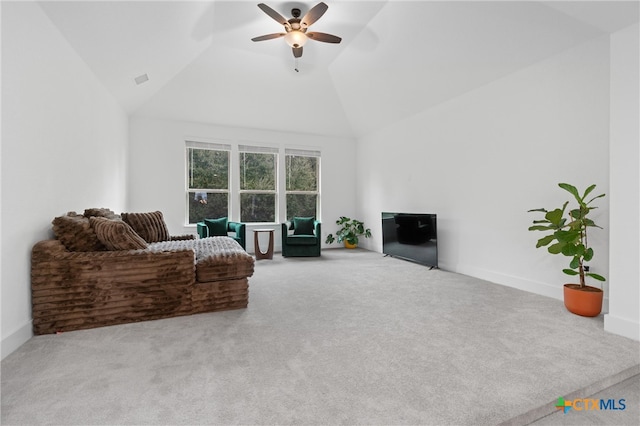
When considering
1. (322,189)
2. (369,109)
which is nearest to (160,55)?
(369,109)

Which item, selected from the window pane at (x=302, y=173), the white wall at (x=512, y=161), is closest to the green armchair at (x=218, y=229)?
the window pane at (x=302, y=173)

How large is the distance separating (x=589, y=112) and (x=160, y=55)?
16.4 ft

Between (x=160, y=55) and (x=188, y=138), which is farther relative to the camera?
(x=188, y=138)

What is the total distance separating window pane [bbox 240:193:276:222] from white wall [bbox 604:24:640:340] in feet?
18.6

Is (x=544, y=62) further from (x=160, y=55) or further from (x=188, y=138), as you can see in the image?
(x=188, y=138)

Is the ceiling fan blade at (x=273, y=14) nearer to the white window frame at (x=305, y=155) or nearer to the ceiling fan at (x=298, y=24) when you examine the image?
the ceiling fan at (x=298, y=24)

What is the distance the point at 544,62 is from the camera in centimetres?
360

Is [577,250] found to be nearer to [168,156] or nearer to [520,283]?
[520,283]

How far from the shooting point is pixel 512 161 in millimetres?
3967

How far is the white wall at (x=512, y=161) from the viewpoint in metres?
3.20

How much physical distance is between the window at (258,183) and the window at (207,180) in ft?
1.10

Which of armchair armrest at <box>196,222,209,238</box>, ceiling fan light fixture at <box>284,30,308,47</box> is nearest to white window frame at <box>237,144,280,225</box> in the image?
armchair armrest at <box>196,222,209,238</box>

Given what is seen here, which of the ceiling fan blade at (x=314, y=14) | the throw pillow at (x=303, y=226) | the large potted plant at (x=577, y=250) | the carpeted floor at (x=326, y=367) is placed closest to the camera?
the carpeted floor at (x=326, y=367)

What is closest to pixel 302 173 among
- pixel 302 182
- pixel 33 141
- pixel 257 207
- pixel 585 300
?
pixel 302 182
